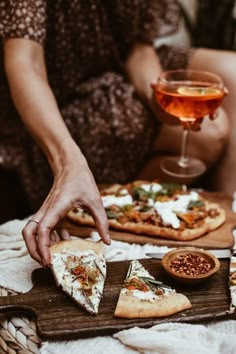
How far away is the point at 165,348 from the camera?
44.6 inches

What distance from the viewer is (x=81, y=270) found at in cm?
125

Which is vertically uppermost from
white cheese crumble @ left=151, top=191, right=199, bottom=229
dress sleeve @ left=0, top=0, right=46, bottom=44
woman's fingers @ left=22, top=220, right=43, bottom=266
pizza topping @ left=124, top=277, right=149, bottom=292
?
dress sleeve @ left=0, top=0, right=46, bottom=44

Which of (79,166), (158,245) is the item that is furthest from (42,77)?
(158,245)

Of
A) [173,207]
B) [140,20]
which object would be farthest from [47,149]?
[140,20]

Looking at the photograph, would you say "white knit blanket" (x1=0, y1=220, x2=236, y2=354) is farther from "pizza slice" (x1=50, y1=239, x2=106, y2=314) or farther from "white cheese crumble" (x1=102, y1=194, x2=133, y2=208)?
"white cheese crumble" (x1=102, y1=194, x2=133, y2=208)

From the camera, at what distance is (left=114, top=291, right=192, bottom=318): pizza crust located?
3.82ft

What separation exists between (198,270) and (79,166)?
1.15 feet

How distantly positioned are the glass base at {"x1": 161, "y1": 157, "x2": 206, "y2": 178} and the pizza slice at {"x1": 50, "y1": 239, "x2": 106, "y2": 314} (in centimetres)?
55

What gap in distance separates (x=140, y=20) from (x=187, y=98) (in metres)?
0.68

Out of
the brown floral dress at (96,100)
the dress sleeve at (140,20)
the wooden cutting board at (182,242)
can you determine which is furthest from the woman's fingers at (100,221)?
the dress sleeve at (140,20)

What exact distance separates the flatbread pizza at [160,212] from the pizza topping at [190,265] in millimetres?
207

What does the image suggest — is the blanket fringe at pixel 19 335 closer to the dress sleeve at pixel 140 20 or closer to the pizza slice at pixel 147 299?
the pizza slice at pixel 147 299

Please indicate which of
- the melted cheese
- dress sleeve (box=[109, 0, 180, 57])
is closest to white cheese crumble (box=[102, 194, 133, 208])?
the melted cheese

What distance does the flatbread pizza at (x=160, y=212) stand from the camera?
1536 mm
